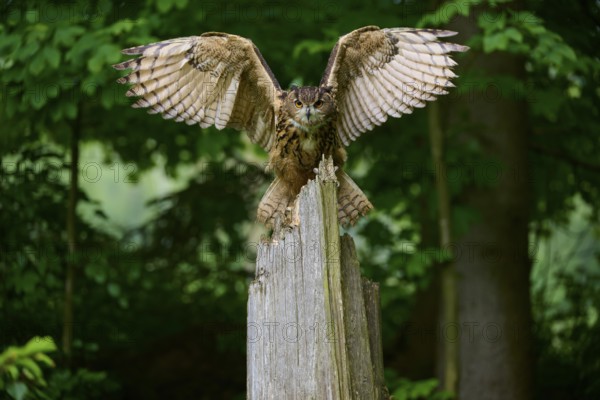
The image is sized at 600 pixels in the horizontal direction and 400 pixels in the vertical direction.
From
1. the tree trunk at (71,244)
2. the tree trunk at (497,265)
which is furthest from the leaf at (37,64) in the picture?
the tree trunk at (497,265)

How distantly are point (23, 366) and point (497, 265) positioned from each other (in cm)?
366

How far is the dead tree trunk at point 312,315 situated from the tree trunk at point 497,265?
9.85 feet

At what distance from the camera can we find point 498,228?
249 inches

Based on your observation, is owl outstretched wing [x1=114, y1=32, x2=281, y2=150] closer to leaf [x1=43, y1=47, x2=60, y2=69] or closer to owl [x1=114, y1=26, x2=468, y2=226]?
owl [x1=114, y1=26, x2=468, y2=226]

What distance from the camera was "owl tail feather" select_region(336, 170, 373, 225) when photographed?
4035mm

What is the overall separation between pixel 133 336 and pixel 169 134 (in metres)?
1.93

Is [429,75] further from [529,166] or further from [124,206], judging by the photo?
[124,206]

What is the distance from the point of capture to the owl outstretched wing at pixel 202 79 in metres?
4.01

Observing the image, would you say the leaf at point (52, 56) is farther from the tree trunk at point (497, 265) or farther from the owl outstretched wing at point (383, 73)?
the tree trunk at point (497, 265)

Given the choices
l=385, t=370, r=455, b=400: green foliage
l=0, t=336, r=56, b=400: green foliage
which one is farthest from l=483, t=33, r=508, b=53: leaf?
l=0, t=336, r=56, b=400: green foliage

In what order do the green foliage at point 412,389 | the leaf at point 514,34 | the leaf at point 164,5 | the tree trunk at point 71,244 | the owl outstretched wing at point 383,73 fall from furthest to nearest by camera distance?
the tree trunk at point 71,244 → the green foliage at point 412,389 → the leaf at point 164,5 → the leaf at point 514,34 → the owl outstretched wing at point 383,73

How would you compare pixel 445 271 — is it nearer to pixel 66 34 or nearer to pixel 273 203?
pixel 273 203

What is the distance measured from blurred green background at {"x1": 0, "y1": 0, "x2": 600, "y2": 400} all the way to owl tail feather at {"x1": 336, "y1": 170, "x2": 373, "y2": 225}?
1282 mm

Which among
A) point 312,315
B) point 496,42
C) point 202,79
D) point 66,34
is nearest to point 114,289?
point 66,34
